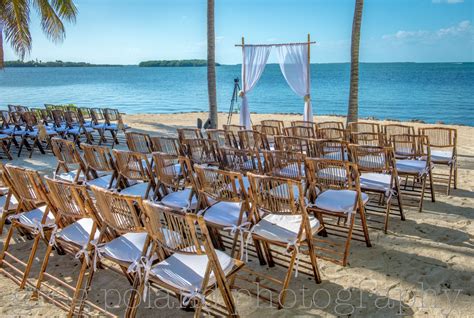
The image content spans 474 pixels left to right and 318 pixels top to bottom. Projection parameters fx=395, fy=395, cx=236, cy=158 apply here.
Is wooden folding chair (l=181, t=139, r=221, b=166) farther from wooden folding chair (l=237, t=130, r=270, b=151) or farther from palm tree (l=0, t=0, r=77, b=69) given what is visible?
palm tree (l=0, t=0, r=77, b=69)

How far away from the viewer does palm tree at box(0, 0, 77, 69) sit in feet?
34.9

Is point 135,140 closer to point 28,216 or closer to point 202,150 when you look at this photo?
point 202,150

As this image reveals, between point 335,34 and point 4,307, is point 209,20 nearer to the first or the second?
point 4,307

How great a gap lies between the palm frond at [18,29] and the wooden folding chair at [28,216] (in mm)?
9016

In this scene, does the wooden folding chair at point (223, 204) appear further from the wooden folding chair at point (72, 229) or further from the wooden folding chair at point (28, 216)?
the wooden folding chair at point (28, 216)

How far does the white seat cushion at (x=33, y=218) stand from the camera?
129 inches

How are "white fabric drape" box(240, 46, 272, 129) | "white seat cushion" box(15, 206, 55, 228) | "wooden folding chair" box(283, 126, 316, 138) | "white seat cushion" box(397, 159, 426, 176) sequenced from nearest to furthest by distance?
"white seat cushion" box(15, 206, 55, 228), "white seat cushion" box(397, 159, 426, 176), "wooden folding chair" box(283, 126, 316, 138), "white fabric drape" box(240, 46, 272, 129)

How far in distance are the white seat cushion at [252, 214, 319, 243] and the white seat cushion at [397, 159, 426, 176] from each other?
2177 millimetres

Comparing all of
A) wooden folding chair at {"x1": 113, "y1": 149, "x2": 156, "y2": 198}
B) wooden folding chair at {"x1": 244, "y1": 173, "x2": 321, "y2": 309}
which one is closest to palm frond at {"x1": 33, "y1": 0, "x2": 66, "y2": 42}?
wooden folding chair at {"x1": 113, "y1": 149, "x2": 156, "y2": 198}

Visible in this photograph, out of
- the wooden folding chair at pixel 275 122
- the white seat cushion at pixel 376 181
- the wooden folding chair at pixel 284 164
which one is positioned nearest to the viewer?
the wooden folding chair at pixel 284 164

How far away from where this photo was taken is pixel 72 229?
9.98ft

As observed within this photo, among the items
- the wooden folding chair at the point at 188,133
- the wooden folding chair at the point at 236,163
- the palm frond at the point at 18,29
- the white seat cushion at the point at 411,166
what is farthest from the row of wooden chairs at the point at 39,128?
the white seat cushion at the point at 411,166

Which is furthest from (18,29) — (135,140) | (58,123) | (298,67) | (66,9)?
(298,67)

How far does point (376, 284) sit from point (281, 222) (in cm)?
88
